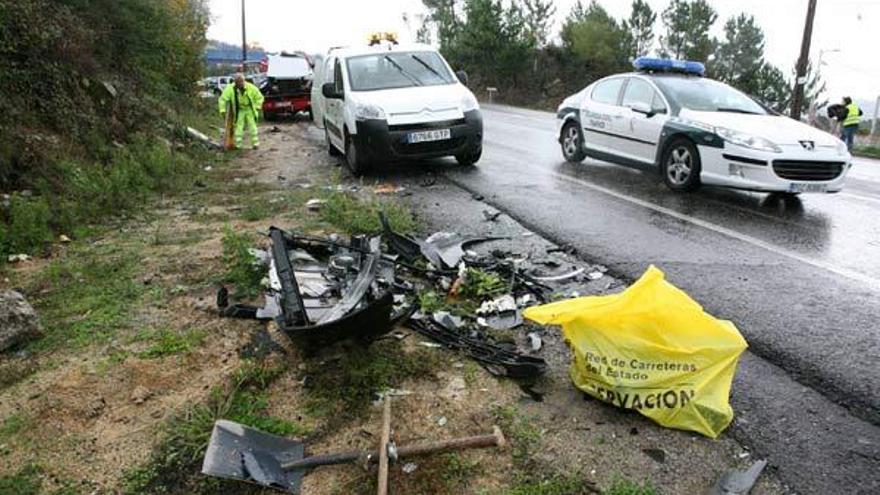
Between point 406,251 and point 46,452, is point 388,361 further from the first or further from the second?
point 406,251

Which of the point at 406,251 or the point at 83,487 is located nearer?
the point at 83,487

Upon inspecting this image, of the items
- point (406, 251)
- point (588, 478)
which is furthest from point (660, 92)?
point (588, 478)

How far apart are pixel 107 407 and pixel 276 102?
20.4 metres

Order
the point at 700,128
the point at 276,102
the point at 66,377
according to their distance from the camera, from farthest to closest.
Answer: the point at 276,102 < the point at 700,128 < the point at 66,377

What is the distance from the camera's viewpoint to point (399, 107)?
9.35 meters

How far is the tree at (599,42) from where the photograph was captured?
47.5m

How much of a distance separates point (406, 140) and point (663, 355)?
683 cm

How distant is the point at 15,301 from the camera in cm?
413

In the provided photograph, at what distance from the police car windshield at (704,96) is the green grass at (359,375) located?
6.41 meters

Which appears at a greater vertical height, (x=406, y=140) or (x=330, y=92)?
(x=330, y=92)

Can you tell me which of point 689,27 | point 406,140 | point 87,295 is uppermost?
point 689,27

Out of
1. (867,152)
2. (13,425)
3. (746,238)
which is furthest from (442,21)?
(13,425)

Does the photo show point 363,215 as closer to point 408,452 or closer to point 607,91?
point 408,452

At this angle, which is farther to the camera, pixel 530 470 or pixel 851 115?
pixel 851 115
